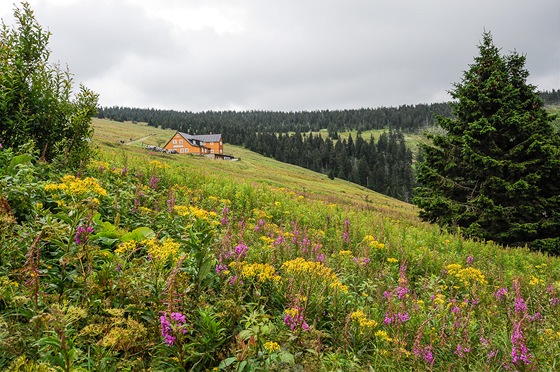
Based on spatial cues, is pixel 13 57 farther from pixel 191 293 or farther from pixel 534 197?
pixel 534 197

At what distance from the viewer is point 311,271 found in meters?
3.92

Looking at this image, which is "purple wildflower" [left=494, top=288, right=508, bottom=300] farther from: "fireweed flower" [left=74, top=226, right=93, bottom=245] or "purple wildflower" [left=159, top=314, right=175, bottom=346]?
"fireweed flower" [left=74, top=226, right=93, bottom=245]

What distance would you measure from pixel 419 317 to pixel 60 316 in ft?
13.0

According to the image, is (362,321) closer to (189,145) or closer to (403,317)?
(403,317)

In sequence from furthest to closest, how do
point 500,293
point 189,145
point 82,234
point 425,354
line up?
point 189,145 → point 500,293 → point 425,354 → point 82,234

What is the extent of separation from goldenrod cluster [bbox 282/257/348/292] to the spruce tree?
39.3ft

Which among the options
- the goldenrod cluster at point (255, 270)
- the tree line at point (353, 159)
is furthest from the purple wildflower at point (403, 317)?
the tree line at point (353, 159)

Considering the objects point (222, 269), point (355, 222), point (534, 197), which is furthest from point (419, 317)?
point (534, 197)

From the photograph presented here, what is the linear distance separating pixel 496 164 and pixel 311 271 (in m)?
13.9

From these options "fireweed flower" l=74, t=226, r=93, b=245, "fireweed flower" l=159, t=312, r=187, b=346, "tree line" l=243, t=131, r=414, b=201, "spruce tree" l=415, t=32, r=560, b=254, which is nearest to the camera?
"fireweed flower" l=159, t=312, r=187, b=346

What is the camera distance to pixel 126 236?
4102 millimetres

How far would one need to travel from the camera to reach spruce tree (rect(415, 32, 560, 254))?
13.8 m

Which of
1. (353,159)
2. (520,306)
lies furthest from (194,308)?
(353,159)

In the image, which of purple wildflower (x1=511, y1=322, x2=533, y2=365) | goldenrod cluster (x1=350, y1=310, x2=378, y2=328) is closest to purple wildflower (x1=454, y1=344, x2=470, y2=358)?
purple wildflower (x1=511, y1=322, x2=533, y2=365)
